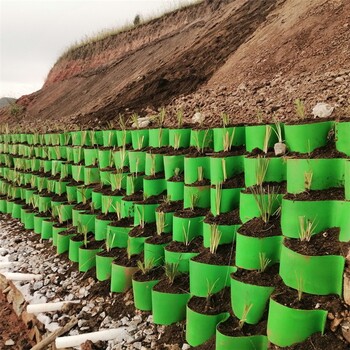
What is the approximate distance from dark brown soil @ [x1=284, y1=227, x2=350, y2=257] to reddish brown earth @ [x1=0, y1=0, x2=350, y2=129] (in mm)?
1137

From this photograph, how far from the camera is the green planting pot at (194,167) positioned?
9.91 feet

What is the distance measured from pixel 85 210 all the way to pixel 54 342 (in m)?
1.55

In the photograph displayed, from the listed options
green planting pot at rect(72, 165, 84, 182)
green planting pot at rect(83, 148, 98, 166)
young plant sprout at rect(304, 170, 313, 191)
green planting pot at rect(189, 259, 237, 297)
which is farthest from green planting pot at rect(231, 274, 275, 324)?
green planting pot at rect(72, 165, 84, 182)

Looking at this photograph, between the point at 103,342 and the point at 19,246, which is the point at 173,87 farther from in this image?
the point at 103,342

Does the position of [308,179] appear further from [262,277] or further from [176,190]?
[176,190]

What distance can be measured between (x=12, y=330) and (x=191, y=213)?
1986 millimetres

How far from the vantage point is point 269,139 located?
2654mm

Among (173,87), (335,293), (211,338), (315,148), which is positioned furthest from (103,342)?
(173,87)

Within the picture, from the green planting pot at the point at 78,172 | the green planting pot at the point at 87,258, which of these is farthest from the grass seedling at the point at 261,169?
the green planting pot at the point at 78,172

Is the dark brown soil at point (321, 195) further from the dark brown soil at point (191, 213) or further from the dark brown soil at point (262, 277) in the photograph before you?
the dark brown soil at point (191, 213)

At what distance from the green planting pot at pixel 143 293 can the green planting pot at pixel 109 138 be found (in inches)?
74.6

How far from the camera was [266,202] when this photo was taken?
7.79 ft

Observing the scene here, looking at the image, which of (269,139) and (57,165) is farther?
(57,165)

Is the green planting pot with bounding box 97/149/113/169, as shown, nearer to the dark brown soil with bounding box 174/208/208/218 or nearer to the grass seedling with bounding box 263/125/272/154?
the dark brown soil with bounding box 174/208/208/218
